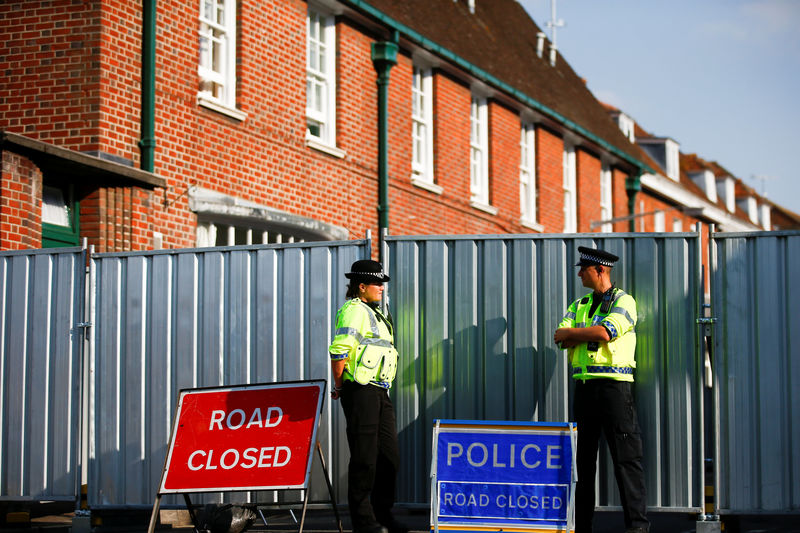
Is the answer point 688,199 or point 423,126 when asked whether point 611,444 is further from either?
point 688,199

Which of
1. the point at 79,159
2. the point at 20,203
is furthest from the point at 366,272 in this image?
the point at 20,203

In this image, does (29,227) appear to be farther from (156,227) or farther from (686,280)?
(686,280)

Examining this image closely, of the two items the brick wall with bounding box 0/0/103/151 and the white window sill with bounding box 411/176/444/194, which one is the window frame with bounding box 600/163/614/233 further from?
the brick wall with bounding box 0/0/103/151

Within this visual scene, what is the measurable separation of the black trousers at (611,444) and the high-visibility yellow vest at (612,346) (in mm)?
71

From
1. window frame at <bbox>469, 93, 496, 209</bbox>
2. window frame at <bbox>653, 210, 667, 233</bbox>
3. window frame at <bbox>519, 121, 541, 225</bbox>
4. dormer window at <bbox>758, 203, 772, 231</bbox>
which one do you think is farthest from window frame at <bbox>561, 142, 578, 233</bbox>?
dormer window at <bbox>758, 203, 772, 231</bbox>

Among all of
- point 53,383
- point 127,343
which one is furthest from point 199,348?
point 53,383

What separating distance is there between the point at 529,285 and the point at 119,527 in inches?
184

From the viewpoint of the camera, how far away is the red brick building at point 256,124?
12859 millimetres

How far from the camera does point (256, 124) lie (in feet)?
50.7

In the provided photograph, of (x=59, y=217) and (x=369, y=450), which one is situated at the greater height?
(x=59, y=217)

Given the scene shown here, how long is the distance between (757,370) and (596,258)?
1.50m

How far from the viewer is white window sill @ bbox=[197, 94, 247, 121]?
14422 mm

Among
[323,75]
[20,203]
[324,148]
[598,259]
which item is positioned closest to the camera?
[598,259]

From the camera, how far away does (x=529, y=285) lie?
8984mm
